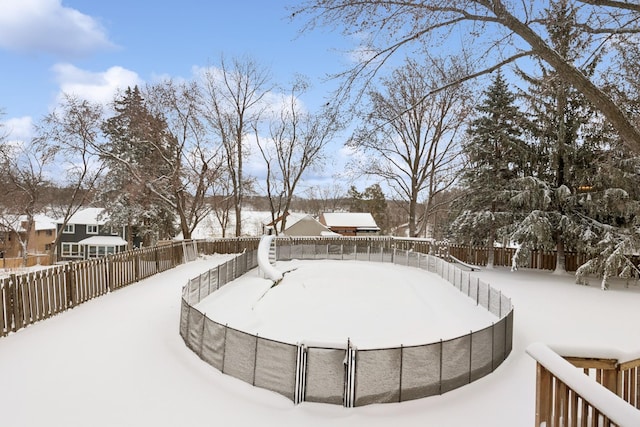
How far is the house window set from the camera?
Result: 3650 cm

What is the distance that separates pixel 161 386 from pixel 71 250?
123 ft

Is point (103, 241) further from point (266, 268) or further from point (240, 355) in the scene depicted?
point (240, 355)

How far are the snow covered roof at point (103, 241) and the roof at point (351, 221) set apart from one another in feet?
69.4

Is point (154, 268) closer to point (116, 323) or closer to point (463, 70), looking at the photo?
point (116, 323)

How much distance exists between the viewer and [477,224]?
19.3 meters

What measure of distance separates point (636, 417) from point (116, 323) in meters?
8.98

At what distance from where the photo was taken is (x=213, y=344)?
6449 millimetres

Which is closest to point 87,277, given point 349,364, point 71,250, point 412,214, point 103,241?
point 349,364

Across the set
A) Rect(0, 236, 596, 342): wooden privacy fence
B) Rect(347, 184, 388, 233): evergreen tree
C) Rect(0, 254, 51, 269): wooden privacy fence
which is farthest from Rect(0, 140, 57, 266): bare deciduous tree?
Rect(347, 184, 388, 233): evergreen tree

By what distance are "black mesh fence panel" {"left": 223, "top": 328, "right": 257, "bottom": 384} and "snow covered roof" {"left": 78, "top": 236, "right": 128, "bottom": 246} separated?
3280cm

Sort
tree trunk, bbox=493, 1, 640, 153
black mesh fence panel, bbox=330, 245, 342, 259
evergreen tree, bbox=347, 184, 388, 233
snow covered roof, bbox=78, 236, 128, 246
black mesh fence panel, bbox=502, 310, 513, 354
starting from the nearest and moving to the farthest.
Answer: tree trunk, bbox=493, 1, 640, 153
black mesh fence panel, bbox=502, 310, 513, 354
black mesh fence panel, bbox=330, 245, 342, 259
snow covered roof, bbox=78, 236, 128, 246
evergreen tree, bbox=347, 184, 388, 233

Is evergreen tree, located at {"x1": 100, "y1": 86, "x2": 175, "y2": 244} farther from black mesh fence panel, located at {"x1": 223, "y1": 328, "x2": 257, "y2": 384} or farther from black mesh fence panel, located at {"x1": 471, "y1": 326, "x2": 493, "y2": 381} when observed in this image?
black mesh fence panel, located at {"x1": 471, "y1": 326, "x2": 493, "y2": 381}

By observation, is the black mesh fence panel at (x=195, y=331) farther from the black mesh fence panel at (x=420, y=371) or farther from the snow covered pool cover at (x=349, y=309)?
the black mesh fence panel at (x=420, y=371)

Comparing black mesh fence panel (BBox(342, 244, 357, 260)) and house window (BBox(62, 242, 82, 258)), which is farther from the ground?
black mesh fence panel (BBox(342, 244, 357, 260))
